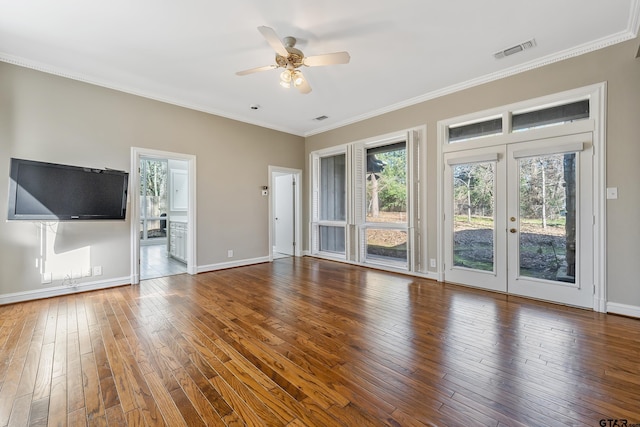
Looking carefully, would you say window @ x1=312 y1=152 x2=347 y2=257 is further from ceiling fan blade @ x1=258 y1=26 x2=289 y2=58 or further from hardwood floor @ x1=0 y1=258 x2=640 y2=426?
ceiling fan blade @ x1=258 y1=26 x2=289 y2=58

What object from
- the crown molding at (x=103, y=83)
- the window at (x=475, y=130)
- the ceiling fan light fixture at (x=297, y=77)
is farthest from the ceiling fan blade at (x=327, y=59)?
the crown molding at (x=103, y=83)

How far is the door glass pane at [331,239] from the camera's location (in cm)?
621

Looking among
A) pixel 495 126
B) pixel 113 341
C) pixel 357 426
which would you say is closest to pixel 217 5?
pixel 113 341

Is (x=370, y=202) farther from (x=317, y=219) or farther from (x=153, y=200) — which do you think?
(x=153, y=200)

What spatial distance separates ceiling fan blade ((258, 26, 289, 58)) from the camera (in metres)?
2.44

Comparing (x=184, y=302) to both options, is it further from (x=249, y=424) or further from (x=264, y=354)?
(x=249, y=424)

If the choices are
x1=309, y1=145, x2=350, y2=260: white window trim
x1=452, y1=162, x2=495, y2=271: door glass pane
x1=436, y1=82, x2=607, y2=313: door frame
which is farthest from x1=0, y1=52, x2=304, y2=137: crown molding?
x1=436, y1=82, x2=607, y2=313: door frame

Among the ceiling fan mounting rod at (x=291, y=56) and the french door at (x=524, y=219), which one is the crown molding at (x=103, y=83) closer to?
the ceiling fan mounting rod at (x=291, y=56)

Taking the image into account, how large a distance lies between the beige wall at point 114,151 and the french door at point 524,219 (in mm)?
3913

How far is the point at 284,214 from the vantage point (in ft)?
24.0

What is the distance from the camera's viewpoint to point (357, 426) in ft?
4.89

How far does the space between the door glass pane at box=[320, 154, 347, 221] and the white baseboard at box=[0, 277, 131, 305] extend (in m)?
4.09

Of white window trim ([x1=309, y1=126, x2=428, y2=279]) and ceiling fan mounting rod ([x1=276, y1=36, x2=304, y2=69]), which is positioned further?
white window trim ([x1=309, y1=126, x2=428, y2=279])

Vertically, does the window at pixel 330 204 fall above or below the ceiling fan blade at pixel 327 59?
below
